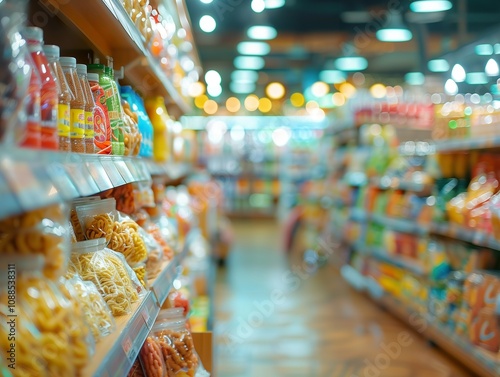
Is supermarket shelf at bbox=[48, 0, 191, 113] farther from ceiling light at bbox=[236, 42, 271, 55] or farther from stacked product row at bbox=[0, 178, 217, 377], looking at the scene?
ceiling light at bbox=[236, 42, 271, 55]

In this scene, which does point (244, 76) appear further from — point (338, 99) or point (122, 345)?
point (122, 345)

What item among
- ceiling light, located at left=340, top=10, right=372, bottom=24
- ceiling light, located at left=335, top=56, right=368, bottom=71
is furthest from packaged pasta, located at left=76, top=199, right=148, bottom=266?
ceiling light, located at left=335, top=56, right=368, bottom=71

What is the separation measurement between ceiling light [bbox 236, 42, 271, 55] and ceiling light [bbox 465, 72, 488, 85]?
7959 mm

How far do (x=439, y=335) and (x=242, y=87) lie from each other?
15.6m

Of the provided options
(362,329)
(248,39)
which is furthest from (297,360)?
(248,39)

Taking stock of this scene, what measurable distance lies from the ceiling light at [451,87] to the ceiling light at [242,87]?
46.2 feet

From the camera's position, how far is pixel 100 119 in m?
1.84

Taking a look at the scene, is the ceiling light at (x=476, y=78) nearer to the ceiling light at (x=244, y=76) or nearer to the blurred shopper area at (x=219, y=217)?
the blurred shopper area at (x=219, y=217)

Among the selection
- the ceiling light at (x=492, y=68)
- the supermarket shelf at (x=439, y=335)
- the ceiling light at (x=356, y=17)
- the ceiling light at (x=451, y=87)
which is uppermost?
the ceiling light at (x=356, y=17)

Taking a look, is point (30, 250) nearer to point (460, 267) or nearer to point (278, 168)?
point (460, 267)

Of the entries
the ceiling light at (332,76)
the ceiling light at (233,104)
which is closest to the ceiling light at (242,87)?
the ceiling light at (233,104)

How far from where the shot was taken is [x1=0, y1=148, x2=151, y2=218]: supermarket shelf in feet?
2.85

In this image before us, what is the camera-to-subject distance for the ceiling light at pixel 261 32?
10.0 meters

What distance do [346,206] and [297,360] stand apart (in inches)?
157
